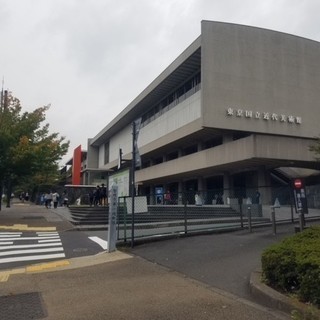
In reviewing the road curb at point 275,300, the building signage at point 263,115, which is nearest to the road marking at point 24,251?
the road curb at point 275,300

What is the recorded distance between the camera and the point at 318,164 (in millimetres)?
40406

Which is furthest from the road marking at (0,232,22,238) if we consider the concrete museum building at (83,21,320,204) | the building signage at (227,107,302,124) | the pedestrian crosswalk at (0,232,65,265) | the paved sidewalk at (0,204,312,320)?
the building signage at (227,107,302,124)

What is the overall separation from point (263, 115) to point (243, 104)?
90.2 inches

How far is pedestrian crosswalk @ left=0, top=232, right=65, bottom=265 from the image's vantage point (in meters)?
11.5

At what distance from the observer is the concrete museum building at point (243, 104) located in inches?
1476

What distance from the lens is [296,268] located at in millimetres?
5570

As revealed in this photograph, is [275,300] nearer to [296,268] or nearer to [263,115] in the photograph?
[296,268]

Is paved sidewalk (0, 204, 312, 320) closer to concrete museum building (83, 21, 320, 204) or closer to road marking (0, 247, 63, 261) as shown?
road marking (0, 247, 63, 261)

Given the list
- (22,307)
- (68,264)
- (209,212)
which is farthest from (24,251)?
(22,307)

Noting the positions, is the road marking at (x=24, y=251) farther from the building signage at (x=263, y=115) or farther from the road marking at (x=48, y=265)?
the building signage at (x=263, y=115)

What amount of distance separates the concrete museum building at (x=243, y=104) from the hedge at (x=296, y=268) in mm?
28568

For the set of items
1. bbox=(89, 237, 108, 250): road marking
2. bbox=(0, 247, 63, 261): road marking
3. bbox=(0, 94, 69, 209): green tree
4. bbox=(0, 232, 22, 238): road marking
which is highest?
bbox=(0, 94, 69, 209): green tree

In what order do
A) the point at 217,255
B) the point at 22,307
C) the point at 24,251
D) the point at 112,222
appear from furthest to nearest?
the point at 24,251, the point at 112,222, the point at 217,255, the point at 22,307

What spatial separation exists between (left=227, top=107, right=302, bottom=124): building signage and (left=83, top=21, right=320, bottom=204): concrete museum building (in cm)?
9
